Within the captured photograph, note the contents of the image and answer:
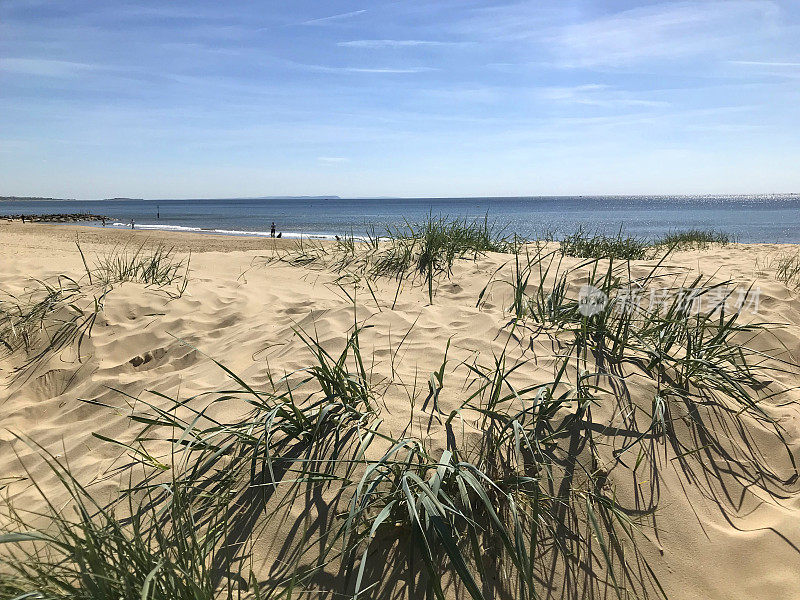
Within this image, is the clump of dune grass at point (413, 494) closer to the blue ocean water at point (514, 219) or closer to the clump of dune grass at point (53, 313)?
the clump of dune grass at point (53, 313)

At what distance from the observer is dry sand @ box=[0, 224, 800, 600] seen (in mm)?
1835

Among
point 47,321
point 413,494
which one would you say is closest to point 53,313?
point 47,321

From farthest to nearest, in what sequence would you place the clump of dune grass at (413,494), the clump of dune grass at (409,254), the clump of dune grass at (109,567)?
the clump of dune grass at (409,254) → the clump of dune grass at (413,494) → the clump of dune grass at (109,567)

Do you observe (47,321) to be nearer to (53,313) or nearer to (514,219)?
(53,313)

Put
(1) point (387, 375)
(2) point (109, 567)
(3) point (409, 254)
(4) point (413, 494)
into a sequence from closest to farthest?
1. (2) point (109, 567)
2. (4) point (413, 494)
3. (1) point (387, 375)
4. (3) point (409, 254)

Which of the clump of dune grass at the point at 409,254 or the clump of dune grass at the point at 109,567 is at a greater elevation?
the clump of dune grass at the point at 409,254

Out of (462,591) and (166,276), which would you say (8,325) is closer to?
(166,276)

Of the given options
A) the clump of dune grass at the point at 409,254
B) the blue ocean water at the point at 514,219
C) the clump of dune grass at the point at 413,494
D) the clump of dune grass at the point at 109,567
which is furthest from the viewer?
the blue ocean water at the point at 514,219

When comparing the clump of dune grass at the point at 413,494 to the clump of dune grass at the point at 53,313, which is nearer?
the clump of dune grass at the point at 413,494

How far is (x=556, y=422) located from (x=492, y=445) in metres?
0.35

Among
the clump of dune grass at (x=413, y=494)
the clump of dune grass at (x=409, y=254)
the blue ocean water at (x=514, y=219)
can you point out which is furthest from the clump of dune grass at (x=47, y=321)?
the blue ocean water at (x=514, y=219)

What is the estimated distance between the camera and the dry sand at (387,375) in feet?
6.02

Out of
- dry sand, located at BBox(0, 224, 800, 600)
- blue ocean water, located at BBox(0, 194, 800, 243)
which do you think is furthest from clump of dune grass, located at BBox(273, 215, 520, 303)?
blue ocean water, located at BBox(0, 194, 800, 243)

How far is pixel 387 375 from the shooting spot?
2.58 m
